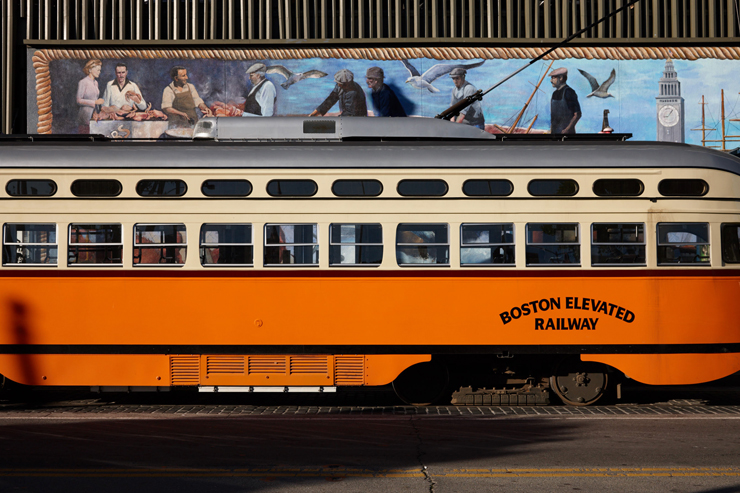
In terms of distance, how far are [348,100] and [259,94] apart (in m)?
2.31

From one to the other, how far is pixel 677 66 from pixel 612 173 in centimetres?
1021

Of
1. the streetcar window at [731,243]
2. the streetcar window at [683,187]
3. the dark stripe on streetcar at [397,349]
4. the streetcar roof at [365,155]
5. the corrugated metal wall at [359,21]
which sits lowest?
the dark stripe on streetcar at [397,349]

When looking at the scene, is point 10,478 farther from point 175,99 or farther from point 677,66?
point 677,66

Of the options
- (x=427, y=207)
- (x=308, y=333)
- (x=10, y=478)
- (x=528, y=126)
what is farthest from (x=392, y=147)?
(x=528, y=126)

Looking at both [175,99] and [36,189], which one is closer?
[36,189]

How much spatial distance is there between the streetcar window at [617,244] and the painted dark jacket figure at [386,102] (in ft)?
30.3

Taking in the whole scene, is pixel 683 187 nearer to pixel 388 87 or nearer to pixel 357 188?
pixel 357 188

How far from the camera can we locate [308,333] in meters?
9.12

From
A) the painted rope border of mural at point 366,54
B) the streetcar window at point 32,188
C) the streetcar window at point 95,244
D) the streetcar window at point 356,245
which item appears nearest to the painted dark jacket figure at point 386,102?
the painted rope border of mural at point 366,54

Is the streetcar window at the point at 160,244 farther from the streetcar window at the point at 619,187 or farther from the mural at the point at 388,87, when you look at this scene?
the mural at the point at 388,87

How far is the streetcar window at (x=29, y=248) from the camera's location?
30.2 feet

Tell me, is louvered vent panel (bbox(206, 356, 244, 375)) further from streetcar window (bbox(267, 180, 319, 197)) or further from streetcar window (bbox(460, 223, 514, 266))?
streetcar window (bbox(460, 223, 514, 266))

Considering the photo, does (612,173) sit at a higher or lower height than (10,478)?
higher

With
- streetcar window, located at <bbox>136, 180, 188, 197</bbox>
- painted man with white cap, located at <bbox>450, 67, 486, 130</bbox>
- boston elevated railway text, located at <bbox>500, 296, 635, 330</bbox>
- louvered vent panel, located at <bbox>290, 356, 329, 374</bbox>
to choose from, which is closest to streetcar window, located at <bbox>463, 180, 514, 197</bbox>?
boston elevated railway text, located at <bbox>500, 296, 635, 330</bbox>
